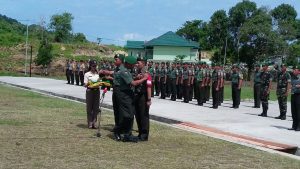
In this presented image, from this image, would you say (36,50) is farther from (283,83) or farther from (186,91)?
(283,83)

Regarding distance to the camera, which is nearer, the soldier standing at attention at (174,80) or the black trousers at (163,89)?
the soldier standing at attention at (174,80)

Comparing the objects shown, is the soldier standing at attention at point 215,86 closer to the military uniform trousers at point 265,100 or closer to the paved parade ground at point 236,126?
the paved parade ground at point 236,126

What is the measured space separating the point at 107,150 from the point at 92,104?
316 cm

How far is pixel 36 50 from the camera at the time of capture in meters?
65.2

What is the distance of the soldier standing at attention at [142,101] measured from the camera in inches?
431

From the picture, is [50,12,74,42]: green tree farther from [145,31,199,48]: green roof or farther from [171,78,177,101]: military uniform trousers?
[171,78,177,101]: military uniform trousers

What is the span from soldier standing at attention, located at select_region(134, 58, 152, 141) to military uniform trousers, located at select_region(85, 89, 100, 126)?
1.63 m

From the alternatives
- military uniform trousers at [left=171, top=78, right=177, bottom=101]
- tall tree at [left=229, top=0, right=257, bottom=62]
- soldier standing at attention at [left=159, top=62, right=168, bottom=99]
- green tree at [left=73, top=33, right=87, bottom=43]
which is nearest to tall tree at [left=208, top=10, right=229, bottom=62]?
tall tree at [left=229, top=0, right=257, bottom=62]

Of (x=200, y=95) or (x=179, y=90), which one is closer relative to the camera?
(x=200, y=95)

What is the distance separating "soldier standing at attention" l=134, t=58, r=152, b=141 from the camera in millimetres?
10938

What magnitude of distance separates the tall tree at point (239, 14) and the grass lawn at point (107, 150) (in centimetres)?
6020

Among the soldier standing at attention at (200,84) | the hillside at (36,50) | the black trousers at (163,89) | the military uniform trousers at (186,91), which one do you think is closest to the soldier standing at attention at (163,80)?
the black trousers at (163,89)

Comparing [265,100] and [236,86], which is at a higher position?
[236,86]

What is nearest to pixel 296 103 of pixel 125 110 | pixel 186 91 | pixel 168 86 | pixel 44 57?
pixel 125 110
